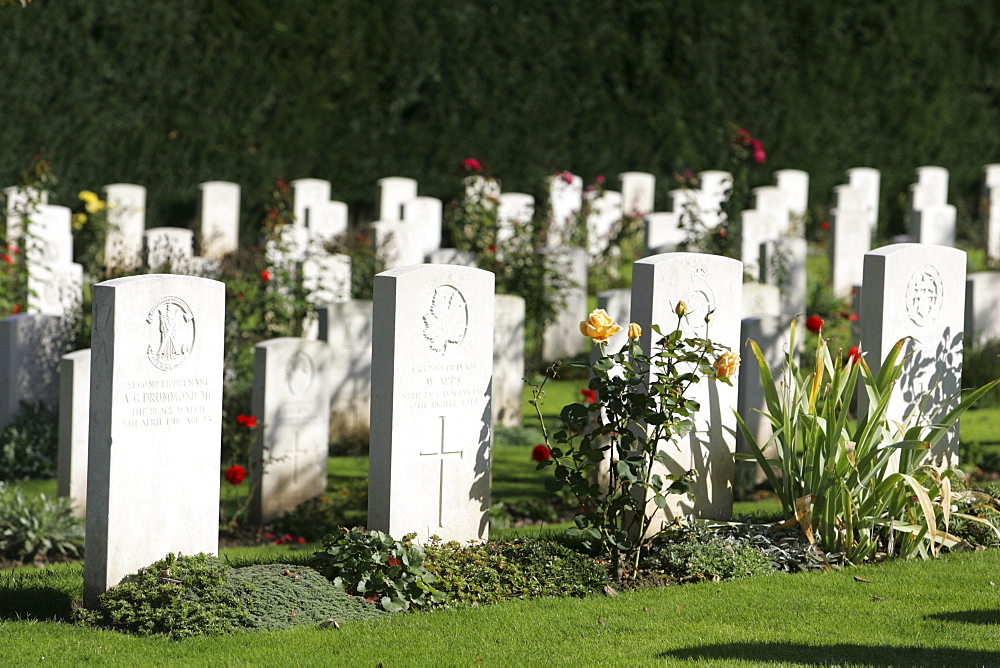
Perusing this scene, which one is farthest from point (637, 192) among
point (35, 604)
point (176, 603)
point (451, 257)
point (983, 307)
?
point (176, 603)

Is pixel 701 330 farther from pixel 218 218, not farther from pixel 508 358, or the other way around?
pixel 218 218

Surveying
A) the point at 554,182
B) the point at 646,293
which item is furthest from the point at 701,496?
the point at 554,182

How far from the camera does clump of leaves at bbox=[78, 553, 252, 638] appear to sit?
480 cm

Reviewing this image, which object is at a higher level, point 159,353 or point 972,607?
point 159,353

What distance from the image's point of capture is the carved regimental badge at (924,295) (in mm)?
6270

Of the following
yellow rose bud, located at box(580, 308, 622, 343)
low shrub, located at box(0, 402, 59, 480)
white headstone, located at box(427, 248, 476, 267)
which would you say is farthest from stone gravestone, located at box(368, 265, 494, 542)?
white headstone, located at box(427, 248, 476, 267)

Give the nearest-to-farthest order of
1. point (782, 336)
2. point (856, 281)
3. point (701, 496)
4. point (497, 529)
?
point (701, 496) → point (497, 529) → point (782, 336) → point (856, 281)

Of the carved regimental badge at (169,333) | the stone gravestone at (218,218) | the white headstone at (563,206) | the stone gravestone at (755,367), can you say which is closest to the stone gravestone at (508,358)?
the stone gravestone at (755,367)

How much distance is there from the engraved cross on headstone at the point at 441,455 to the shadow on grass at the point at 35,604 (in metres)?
1.59

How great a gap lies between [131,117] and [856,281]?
857 centimetres

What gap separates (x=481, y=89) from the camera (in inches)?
692

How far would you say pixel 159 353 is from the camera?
203 inches

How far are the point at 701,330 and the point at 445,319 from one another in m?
1.20

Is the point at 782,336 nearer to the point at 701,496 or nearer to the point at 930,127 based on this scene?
the point at 701,496
